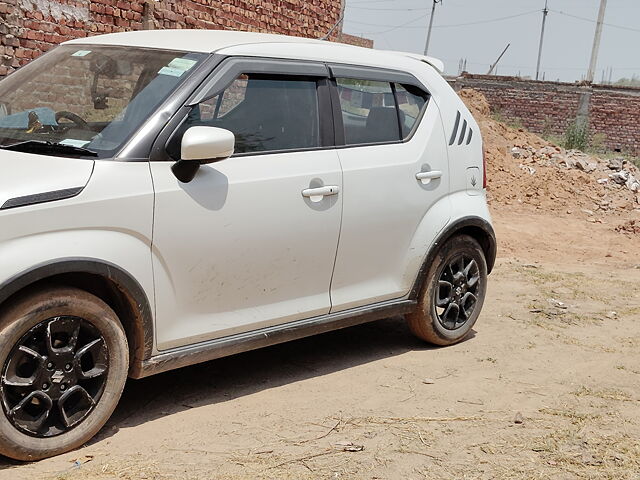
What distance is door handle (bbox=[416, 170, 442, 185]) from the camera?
224 inches

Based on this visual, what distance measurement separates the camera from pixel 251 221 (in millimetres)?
4602

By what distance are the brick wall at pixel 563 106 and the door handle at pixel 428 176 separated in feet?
85.9

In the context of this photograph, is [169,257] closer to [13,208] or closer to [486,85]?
[13,208]

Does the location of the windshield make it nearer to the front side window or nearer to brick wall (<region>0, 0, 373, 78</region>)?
the front side window

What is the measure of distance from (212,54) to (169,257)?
1.15 meters

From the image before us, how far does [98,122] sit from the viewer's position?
14.4 ft

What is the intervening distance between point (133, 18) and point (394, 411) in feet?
24.2

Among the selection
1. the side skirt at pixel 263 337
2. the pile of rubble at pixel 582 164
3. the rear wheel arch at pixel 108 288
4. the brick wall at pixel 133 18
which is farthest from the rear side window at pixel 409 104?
the pile of rubble at pixel 582 164

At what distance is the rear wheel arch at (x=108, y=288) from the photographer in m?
3.71

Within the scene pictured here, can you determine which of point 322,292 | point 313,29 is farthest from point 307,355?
point 313,29

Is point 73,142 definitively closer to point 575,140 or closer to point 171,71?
point 171,71

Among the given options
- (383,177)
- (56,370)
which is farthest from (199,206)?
(383,177)

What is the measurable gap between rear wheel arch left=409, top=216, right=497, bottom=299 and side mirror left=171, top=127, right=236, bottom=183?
1.95 m

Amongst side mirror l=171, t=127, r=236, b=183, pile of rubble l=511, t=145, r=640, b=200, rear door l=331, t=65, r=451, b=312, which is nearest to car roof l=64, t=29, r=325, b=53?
rear door l=331, t=65, r=451, b=312
